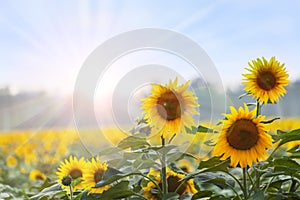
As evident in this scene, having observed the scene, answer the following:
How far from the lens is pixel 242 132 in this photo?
75 cm

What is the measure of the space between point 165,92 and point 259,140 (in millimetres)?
168

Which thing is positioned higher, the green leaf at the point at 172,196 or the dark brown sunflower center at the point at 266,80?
the dark brown sunflower center at the point at 266,80

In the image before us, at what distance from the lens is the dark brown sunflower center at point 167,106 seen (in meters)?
0.78

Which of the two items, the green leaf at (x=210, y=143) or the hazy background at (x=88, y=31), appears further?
the hazy background at (x=88, y=31)

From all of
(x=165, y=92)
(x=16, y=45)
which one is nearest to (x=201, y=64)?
(x=165, y=92)

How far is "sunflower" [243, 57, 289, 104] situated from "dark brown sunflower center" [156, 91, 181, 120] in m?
0.14

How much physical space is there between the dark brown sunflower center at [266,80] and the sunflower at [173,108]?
0.45ft

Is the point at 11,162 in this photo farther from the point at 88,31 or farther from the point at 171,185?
the point at 171,185

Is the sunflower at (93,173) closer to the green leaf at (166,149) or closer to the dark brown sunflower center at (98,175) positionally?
the dark brown sunflower center at (98,175)

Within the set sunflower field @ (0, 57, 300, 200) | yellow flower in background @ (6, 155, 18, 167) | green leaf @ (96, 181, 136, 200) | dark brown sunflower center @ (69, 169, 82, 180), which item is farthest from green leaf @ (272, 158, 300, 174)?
yellow flower in background @ (6, 155, 18, 167)

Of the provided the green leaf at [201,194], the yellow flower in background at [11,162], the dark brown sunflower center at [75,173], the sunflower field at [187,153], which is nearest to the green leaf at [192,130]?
the sunflower field at [187,153]

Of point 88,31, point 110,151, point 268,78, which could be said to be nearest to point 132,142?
point 110,151

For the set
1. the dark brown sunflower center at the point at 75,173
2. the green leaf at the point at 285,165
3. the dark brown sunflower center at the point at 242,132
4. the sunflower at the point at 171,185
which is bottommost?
the green leaf at the point at 285,165

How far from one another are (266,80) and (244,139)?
0.15m
